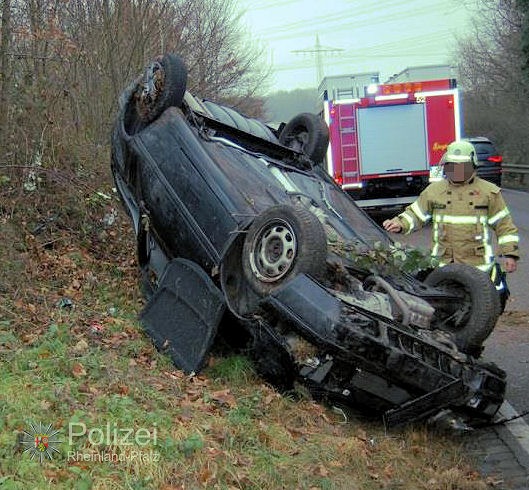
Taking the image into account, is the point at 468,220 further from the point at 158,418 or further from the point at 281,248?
the point at 158,418

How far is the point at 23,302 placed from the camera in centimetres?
509

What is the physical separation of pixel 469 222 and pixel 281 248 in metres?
1.68

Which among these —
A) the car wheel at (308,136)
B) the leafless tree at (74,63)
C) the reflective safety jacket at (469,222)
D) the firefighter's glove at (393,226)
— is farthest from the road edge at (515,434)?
the leafless tree at (74,63)

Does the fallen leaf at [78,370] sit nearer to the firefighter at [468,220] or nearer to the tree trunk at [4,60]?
the firefighter at [468,220]

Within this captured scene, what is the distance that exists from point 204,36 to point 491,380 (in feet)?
50.0

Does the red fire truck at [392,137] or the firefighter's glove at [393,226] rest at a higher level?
the red fire truck at [392,137]

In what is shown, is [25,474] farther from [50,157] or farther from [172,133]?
[50,157]

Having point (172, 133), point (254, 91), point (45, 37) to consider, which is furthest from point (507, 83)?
point (172, 133)

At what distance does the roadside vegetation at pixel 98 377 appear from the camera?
307cm

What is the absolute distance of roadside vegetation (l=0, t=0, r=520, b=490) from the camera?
3.07 metres

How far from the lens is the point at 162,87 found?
17.6 ft

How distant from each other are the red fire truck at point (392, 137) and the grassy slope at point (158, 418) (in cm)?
890

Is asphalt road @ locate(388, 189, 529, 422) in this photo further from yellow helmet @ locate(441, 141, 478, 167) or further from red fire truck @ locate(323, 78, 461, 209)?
red fire truck @ locate(323, 78, 461, 209)

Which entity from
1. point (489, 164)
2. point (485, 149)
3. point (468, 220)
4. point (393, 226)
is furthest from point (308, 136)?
point (485, 149)
